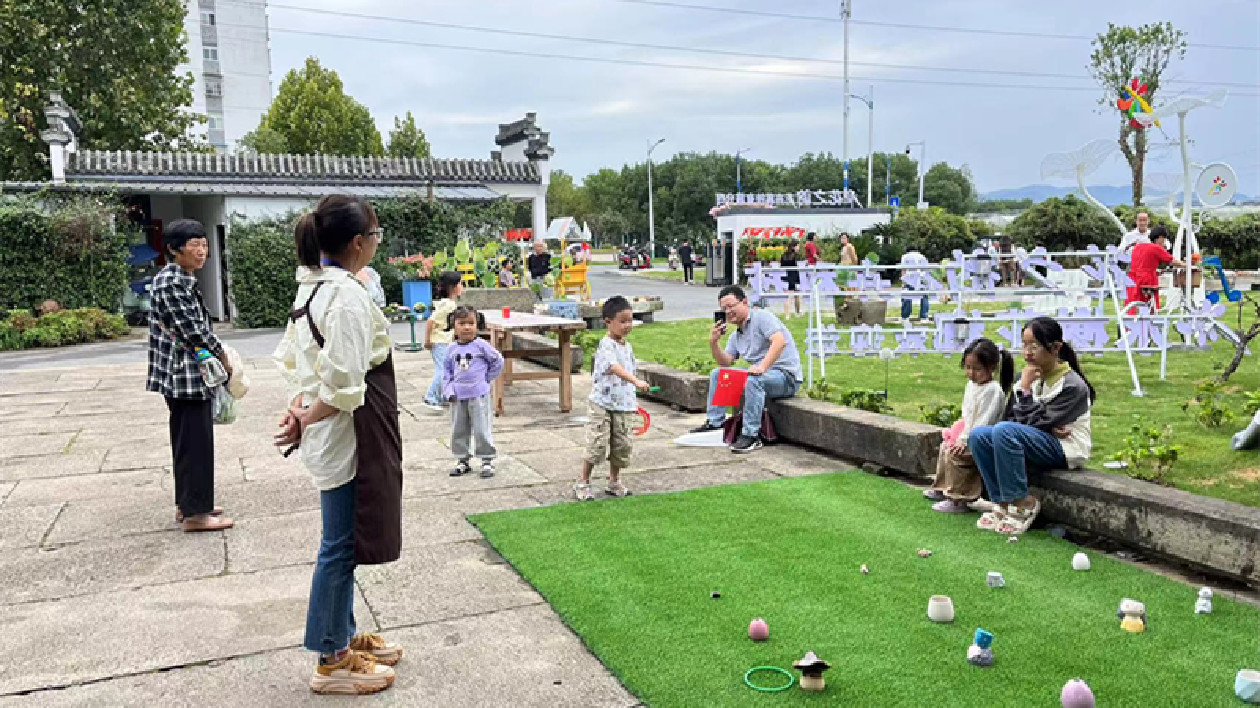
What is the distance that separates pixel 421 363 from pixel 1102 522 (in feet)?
34.8

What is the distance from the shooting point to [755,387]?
762cm

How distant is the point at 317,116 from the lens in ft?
127

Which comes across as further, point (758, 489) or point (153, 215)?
point (153, 215)

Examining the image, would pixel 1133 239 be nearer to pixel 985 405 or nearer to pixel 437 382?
pixel 985 405

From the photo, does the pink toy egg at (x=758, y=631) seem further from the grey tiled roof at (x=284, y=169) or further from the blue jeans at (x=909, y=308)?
the grey tiled roof at (x=284, y=169)

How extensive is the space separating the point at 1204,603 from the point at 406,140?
41.6 m

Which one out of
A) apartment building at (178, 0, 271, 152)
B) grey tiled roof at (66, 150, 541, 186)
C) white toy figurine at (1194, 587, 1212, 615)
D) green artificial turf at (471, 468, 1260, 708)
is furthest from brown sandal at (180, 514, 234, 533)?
apartment building at (178, 0, 271, 152)

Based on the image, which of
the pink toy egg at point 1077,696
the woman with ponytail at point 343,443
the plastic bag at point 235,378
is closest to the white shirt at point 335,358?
the woman with ponytail at point 343,443

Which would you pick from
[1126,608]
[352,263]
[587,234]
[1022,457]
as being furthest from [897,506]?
[587,234]

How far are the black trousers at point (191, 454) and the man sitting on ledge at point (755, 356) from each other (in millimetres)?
3706

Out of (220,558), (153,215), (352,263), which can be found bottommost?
(220,558)

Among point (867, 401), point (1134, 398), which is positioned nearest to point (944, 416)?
point (867, 401)

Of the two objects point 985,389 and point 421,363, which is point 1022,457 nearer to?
point 985,389

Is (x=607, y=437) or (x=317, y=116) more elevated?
(x=317, y=116)
